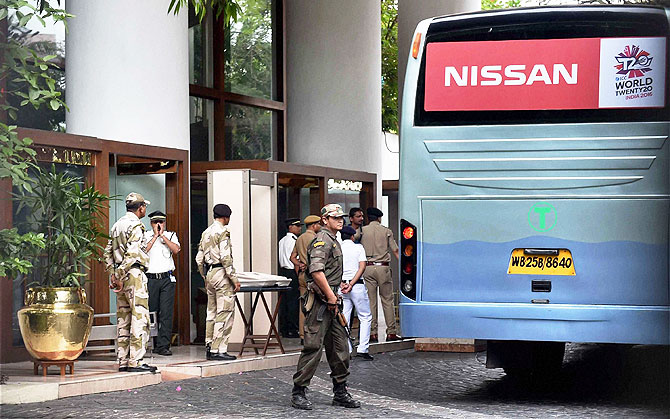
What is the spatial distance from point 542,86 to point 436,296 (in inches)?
84.8

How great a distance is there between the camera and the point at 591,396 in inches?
464

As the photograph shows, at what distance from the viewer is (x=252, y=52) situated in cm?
2284

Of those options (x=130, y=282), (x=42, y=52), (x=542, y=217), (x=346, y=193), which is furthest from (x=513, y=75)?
(x=346, y=193)

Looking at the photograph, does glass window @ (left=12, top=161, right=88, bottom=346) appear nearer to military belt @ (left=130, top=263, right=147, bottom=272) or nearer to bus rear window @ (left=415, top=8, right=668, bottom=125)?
military belt @ (left=130, top=263, right=147, bottom=272)

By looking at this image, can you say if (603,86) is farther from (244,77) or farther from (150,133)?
(244,77)

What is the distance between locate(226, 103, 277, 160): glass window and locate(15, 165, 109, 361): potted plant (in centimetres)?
892

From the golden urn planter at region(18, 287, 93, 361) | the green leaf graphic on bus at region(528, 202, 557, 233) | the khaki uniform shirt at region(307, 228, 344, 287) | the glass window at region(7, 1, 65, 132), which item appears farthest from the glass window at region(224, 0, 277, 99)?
the green leaf graphic on bus at region(528, 202, 557, 233)

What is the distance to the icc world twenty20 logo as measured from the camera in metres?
10.2

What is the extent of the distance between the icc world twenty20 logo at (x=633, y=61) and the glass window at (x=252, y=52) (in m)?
12.4

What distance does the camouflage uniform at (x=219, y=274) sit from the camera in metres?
13.9

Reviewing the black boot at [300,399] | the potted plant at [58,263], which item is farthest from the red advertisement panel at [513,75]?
the potted plant at [58,263]

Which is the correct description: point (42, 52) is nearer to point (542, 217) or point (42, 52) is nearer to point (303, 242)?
point (303, 242)

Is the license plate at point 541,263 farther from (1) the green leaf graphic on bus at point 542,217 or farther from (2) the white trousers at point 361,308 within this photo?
(2) the white trousers at point 361,308

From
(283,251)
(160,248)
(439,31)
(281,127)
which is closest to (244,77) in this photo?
(281,127)
